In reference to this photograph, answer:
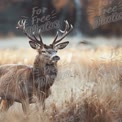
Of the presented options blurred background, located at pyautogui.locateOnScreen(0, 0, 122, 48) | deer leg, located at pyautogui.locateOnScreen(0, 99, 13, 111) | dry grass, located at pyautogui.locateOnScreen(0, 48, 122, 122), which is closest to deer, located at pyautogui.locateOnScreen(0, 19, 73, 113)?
deer leg, located at pyautogui.locateOnScreen(0, 99, 13, 111)

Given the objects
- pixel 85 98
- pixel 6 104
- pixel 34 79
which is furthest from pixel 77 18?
pixel 85 98

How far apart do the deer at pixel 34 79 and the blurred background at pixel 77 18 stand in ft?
6.81

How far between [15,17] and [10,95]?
253 inches

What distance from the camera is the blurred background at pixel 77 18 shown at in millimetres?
9688

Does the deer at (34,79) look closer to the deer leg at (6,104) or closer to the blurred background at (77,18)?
the deer leg at (6,104)

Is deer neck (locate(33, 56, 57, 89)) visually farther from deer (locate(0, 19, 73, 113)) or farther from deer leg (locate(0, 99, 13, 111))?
deer leg (locate(0, 99, 13, 111))

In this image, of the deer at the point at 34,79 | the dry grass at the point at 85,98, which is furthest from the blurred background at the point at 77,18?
the deer at the point at 34,79

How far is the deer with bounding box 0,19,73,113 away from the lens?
5758 millimetres

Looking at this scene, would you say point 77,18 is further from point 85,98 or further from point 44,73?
point 85,98

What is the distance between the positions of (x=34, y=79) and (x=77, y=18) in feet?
27.5

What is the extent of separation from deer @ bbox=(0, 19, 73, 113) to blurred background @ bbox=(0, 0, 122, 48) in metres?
2.08

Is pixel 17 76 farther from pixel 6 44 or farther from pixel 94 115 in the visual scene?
pixel 6 44

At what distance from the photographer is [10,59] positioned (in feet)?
29.7

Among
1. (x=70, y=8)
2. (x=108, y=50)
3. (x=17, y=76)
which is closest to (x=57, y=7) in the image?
(x=70, y=8)
